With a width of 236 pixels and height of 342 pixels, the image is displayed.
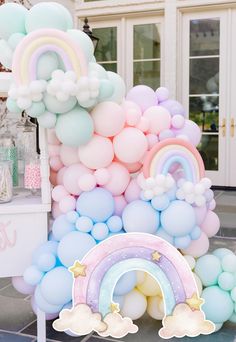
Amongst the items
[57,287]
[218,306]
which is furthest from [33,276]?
[218,306]

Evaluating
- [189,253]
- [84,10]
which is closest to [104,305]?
[189,253]

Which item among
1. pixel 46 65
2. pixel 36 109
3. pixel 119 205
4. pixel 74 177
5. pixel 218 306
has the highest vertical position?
pixel 46 65

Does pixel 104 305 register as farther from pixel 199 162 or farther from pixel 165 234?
pixel 199 162

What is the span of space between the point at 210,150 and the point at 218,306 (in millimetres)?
3754

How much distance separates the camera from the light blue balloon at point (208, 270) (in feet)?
5.70

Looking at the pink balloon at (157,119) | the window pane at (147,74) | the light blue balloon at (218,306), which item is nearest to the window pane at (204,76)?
the window pane at (147,74)

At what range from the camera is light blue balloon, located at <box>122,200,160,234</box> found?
1.53 metres

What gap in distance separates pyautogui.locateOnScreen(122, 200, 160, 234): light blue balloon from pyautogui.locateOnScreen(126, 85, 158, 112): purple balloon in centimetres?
40

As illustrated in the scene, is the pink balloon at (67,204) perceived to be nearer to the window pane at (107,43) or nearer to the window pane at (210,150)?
the window pane at (210,150)

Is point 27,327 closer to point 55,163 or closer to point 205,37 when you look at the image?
point 55,163

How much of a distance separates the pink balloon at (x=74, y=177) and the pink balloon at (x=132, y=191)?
16cm

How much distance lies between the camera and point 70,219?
1.57 meters

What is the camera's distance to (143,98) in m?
1.74

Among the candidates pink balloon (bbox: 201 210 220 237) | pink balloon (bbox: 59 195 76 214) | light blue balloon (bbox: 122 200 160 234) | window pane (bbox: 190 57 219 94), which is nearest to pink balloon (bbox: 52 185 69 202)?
pink balloon (bbox: 59 195 76 214)
